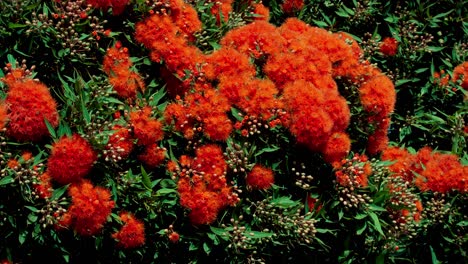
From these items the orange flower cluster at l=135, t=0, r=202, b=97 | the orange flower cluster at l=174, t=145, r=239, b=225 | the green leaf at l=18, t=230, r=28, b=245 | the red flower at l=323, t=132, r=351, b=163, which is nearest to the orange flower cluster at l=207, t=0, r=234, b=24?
the orange flower cluster at l=135, t=0, r=202, b=97

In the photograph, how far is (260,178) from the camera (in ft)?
15.0

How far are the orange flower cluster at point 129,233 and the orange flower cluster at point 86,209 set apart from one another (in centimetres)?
20

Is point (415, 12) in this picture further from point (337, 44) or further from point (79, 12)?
point (79, 12)

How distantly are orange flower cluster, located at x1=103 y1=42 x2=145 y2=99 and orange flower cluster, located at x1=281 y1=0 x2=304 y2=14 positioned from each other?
210cm

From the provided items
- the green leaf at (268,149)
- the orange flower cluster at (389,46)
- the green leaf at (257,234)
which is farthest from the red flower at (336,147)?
the orange flower cluster at (389,46)

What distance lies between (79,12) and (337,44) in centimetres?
237

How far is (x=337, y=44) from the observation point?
520cm

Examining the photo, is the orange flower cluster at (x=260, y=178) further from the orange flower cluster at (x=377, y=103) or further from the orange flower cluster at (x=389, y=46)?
the orange flower cluster at (x=389, y=46)

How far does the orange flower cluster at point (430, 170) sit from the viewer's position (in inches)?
209

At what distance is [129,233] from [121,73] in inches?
53.0

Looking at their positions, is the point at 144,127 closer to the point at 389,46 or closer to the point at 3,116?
the point at 3,116

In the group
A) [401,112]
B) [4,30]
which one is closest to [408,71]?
[401,112]

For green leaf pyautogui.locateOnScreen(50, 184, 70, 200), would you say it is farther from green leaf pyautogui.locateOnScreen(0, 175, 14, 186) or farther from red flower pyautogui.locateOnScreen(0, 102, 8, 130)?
red flower pyautogui.locateOnScreen(0, 102, 8, 130)

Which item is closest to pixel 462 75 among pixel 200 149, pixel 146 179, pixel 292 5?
pixel 292 5
